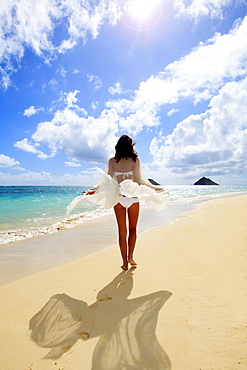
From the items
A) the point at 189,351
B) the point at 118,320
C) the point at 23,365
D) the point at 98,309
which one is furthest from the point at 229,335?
the point at 23,365

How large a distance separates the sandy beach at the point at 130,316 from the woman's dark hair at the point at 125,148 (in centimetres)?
227

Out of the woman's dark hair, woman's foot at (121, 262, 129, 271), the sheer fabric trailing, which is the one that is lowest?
woman's foot at (121, 262, 129, 271)

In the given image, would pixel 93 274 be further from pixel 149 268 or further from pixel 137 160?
pixel 137 160

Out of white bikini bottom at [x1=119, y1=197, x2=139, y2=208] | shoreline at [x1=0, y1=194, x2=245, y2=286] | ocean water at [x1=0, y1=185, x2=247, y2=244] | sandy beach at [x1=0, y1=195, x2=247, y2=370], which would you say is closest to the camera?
sandy beach at [x1=0, y1=195, x2=247, y2=370]

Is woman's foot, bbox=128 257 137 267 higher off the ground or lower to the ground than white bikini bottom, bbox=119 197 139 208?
lower

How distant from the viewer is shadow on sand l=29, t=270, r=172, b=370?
2062 millimetres

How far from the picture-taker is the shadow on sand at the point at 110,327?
2062 mm

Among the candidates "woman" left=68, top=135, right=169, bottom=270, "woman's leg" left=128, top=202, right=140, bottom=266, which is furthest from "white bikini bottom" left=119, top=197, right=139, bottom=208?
"woman's leg" left=128, top=202, right=140, bottom=266

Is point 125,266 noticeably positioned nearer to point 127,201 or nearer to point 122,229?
point 122,229

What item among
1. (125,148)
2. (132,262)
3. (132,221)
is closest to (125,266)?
(132,262)

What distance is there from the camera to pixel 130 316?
2.72 meters

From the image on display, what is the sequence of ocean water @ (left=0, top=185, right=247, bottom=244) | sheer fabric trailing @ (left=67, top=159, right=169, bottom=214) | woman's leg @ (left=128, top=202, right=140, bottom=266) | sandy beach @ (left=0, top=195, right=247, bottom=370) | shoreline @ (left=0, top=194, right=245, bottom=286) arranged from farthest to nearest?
ocean water @ (left=0, top=185, right=247, bottom=244) → shoreline @ (left=0, top=194, right=245, bottom=286) → woman's leg @ (left=128, top=202, right=140, bottom=266) → sheer fabric trailing @ (left=67, top=159, right=169, bottom=214) → sandy beach @ (left=0, top=195, right=247, bottom=370)

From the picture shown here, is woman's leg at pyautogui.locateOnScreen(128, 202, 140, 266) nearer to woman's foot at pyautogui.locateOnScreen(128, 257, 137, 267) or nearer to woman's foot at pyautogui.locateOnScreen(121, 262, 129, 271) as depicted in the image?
woman's foot at pyautogui.locateOnScreen(128, 257, 137, 267)

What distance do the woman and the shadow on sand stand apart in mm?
1166
